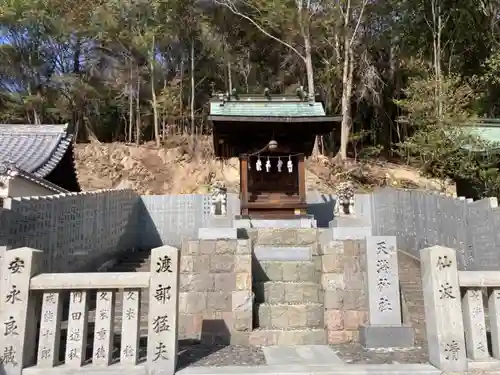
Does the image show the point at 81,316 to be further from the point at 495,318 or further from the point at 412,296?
the point at 412,296

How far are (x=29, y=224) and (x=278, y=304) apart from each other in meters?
4.20

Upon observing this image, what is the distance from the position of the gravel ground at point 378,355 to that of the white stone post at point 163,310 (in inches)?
87.5

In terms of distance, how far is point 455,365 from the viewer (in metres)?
4.40

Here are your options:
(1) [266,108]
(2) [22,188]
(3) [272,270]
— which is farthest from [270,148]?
(2) [22,188]

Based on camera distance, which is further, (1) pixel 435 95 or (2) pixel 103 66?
(2) pixel 103 66

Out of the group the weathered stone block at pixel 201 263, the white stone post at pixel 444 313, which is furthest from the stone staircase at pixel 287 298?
the white stone post at pixel 444 313

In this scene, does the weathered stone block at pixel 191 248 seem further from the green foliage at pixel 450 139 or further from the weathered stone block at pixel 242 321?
the green foliage at pixel 450 139

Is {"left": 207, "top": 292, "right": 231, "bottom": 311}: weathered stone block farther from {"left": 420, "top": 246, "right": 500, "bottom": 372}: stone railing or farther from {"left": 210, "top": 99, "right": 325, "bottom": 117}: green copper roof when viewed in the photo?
{"left": 210, "top": 99, "right": 325, "bottom": 117}: green copper roof

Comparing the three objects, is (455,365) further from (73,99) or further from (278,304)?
(73,99)

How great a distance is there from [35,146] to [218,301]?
848 centimetres

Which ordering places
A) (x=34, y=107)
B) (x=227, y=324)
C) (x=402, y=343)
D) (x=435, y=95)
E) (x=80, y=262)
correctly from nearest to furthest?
1. (x=402, y=343)
2. (x=227, y=324)
3. (x=80, y=262)
4. (x=435, y=95)
5. (x=34, y=107)

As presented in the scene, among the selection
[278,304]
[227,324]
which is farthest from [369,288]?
[227,324]

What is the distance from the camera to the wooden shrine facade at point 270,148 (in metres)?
10.9

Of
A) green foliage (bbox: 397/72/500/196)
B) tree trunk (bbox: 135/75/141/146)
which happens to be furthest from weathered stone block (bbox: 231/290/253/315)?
tree trunk (bbox: 135/75/141/146)
